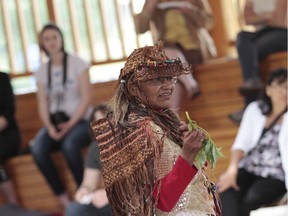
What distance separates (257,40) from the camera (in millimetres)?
4672

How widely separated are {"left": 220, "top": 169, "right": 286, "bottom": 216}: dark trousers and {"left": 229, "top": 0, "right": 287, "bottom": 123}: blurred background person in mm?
886

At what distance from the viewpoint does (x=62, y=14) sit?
5.89m

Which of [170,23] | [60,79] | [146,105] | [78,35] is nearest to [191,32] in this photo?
[170,23]

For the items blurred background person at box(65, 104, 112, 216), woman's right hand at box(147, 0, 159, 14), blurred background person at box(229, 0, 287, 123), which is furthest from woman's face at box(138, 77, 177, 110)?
woman's right hand at box(147, 0, 159, 14)

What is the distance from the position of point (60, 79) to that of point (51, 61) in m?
0.14

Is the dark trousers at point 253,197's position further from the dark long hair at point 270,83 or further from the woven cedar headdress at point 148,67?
the woven cedar headdress at point 148,67

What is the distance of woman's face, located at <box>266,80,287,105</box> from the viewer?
3828mm

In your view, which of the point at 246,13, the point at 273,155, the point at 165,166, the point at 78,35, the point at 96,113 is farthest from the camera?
the point at 78,35

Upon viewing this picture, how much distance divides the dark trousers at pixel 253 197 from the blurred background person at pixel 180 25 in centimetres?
112

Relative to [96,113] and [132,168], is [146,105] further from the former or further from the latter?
[96,113]

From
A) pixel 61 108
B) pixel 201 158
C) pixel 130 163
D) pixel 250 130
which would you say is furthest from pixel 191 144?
pixel 61 108

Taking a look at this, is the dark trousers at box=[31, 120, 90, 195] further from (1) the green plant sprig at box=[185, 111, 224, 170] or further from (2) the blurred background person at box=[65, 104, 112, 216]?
(1) the green plant sprig at box=[185, 111, 224, 170]

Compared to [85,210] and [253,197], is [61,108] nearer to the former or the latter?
[85,210]

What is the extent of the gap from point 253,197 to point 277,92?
57cm
